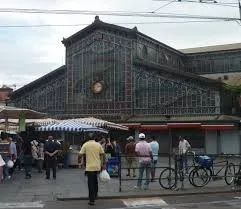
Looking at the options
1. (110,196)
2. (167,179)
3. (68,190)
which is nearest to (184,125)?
(167,179)

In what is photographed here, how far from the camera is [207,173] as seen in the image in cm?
1973

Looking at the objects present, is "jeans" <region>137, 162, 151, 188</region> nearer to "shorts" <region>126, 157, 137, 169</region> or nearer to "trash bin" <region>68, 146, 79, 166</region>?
"shorts" <region>126, 157, 137, 169</region>

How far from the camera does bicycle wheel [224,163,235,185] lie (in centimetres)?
2011

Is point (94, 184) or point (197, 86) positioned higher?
point (197, 86)

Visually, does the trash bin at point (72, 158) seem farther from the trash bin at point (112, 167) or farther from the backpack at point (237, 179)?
the backpack at point (237, 179)

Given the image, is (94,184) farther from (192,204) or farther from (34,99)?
(34,99)

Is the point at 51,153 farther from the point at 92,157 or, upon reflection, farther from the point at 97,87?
the point at 97,87

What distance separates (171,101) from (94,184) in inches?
1441

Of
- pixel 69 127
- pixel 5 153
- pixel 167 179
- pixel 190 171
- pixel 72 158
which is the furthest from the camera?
pixel 72 158

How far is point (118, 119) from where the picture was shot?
173 feet

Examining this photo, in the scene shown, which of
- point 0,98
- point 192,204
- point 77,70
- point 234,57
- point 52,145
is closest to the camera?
point 192,204

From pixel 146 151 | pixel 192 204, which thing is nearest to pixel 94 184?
pixel 192 204

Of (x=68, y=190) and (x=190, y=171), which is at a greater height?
(x=190, y=171)

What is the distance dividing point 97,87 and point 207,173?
35.9 meters
